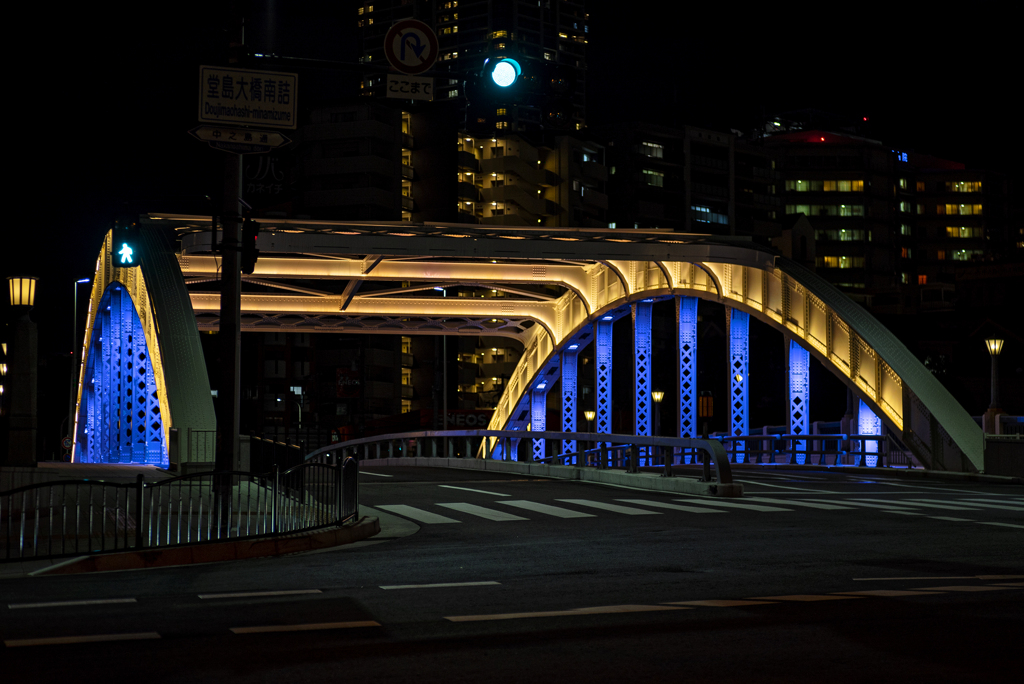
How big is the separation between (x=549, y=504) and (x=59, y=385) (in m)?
94.7

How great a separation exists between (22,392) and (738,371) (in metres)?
23.7

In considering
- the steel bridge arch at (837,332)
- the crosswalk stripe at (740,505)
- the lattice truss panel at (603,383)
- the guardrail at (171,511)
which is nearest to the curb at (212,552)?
the guardrail at (171,511)

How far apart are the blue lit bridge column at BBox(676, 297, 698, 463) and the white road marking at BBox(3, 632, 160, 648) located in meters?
30.8

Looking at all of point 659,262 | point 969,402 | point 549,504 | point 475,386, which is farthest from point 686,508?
point 475,386

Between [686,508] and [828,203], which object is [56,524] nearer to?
[686,508]

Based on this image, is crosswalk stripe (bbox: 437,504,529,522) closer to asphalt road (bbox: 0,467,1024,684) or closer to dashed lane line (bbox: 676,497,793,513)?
asphalt road (bbox: 0,467,1024,684)

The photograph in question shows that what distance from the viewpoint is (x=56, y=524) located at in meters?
13.9

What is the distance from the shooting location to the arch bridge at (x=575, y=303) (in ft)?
93.9

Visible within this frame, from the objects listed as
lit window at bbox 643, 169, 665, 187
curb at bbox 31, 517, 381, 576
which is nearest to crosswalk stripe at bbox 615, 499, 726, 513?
curb at bbox 31, 517, 381, 576

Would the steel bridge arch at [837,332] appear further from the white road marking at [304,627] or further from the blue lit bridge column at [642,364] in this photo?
the white road marking at [304,627]

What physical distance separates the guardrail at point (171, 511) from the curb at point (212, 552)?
0.76ft

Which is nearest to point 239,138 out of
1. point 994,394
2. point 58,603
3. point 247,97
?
point 247,97

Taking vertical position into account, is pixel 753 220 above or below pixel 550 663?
above

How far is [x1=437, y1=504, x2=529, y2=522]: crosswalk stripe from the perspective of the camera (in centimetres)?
1659
